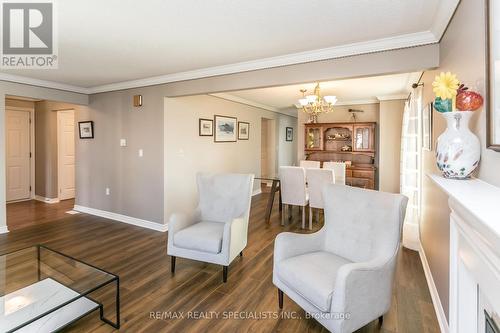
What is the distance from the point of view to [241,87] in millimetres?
3268

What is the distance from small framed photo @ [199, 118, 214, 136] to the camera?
15.6 ft

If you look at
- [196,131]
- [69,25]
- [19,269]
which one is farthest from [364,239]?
[196,131]

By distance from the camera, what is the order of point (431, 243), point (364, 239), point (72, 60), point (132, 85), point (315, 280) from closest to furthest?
point (315, 280) < point (364, 239) < point (431, 243) < point (72, 60) < point (132, 85)

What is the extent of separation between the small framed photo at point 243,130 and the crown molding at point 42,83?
2.91 m

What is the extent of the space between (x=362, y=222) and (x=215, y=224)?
150cm

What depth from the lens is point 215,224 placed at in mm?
2893

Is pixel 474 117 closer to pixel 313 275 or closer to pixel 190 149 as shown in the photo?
pixel 313 275

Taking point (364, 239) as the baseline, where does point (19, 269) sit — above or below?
below

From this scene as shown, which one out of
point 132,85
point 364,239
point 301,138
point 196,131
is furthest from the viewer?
point 301,138

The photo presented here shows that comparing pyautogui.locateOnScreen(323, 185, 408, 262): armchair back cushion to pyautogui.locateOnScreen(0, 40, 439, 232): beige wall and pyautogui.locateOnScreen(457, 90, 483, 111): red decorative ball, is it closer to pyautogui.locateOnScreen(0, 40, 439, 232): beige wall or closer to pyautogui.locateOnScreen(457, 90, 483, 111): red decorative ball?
pyautogui.locateOnScreen(457, 90, 483, 111): red decorative ball

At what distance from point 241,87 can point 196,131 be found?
1.66 meters

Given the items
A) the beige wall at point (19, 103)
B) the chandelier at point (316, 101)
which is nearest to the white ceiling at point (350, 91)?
the chandelier at point (316, 101)

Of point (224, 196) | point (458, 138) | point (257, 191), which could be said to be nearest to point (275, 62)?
point (224, 196)

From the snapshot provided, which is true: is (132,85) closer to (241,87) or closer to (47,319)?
(241,87)
